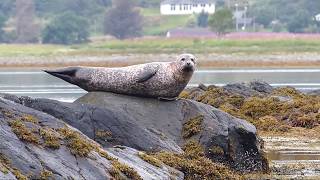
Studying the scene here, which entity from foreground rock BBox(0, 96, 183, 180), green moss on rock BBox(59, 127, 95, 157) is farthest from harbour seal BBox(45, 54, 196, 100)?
green moss on rock BBox(59, 127, 95, 157)

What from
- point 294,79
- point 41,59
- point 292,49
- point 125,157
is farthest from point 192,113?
point 292,49

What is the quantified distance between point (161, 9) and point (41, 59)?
51908 millimetres

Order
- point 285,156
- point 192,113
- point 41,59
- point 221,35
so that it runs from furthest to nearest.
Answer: point 221,35 → point 41,59 → point 285,156 → point 192,113

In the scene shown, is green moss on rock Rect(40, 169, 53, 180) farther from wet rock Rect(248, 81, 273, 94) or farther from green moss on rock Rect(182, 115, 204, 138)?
wet rock Rect(248, 81, 273, 94)

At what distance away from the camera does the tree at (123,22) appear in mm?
87125

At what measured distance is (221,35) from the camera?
7656cm

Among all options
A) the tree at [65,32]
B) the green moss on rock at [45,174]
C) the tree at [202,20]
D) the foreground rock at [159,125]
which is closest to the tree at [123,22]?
the tree at [65,32]

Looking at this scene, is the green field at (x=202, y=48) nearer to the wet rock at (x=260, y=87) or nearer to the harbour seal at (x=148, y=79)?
the wet rock at (x=260, y=87)

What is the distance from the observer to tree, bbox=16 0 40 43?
85.2m

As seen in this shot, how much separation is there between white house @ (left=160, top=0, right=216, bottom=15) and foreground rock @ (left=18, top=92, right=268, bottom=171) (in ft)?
304

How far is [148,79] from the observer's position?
45.4 ft

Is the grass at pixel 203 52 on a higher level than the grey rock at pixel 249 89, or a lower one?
lower

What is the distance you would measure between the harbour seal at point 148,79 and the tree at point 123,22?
237ft

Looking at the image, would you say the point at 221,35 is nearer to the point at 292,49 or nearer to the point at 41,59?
the point at 292,49
